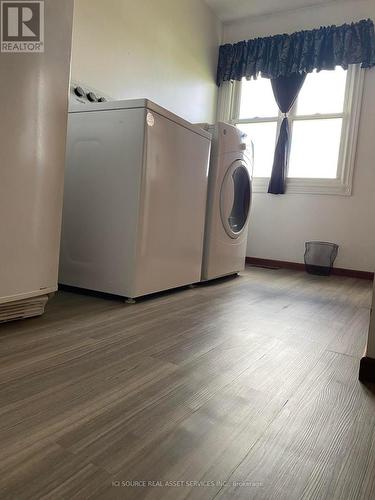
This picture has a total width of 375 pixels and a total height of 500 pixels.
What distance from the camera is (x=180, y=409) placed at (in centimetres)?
76

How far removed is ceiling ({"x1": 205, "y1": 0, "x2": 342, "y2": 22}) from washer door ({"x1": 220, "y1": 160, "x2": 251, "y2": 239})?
5.53 feet

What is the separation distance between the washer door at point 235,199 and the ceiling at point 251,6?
5.53 feet

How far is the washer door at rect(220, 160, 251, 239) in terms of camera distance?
2.19 meters

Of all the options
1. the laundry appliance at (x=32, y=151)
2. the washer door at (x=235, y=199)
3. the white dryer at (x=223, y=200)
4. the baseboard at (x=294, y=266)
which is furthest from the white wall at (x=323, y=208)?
the laundry appliance at (x=32, y=151)

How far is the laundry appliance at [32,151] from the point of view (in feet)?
3.52

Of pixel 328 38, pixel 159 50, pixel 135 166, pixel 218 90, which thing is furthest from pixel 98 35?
pixel 328 38

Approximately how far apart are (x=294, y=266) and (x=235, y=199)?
1.04 metres

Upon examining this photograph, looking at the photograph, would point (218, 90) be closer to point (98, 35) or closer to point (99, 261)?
point (98, 35)

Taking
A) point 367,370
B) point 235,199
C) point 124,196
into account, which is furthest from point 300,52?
point 367,370

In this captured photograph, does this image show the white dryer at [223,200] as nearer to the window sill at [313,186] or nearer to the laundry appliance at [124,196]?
the laundry appliance at [124,196]

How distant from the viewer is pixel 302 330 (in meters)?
1.40

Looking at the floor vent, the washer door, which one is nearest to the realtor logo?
the floor vent

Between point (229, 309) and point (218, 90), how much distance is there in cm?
259

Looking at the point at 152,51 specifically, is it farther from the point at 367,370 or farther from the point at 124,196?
the point at 367,370
